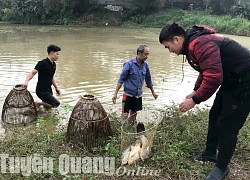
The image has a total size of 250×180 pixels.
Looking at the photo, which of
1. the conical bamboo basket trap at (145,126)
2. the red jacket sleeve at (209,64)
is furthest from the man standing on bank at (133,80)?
the red jacket sleeve at (209,64)

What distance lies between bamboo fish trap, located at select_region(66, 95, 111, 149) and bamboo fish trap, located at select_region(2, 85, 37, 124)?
2061 mm

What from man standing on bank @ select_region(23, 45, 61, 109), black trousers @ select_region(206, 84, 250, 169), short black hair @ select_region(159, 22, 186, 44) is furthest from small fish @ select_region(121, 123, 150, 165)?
man standing on bank @ select_region(23, 45, 61, 109)

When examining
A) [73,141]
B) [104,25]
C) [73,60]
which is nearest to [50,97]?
[73,141]

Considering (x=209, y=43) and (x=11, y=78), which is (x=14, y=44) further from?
(x=209, y=43)

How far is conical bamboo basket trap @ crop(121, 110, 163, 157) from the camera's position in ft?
12.1

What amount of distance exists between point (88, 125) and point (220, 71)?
6.48ft

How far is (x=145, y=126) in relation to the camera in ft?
14.7

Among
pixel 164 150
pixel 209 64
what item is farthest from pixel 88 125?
pixel 209 64

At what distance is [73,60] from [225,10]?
24.2 m

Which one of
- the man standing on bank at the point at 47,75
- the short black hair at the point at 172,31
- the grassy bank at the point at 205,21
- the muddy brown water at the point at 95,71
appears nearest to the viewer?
the short black hair at the point at 172,31

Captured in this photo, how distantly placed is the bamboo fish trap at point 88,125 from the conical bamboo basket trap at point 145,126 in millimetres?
314

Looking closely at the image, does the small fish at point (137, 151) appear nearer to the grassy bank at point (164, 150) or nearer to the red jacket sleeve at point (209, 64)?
the grassy bank at point (164, 150)

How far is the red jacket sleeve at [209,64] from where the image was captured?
291 cm

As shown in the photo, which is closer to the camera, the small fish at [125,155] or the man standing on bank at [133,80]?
the small fish at [125,155]
